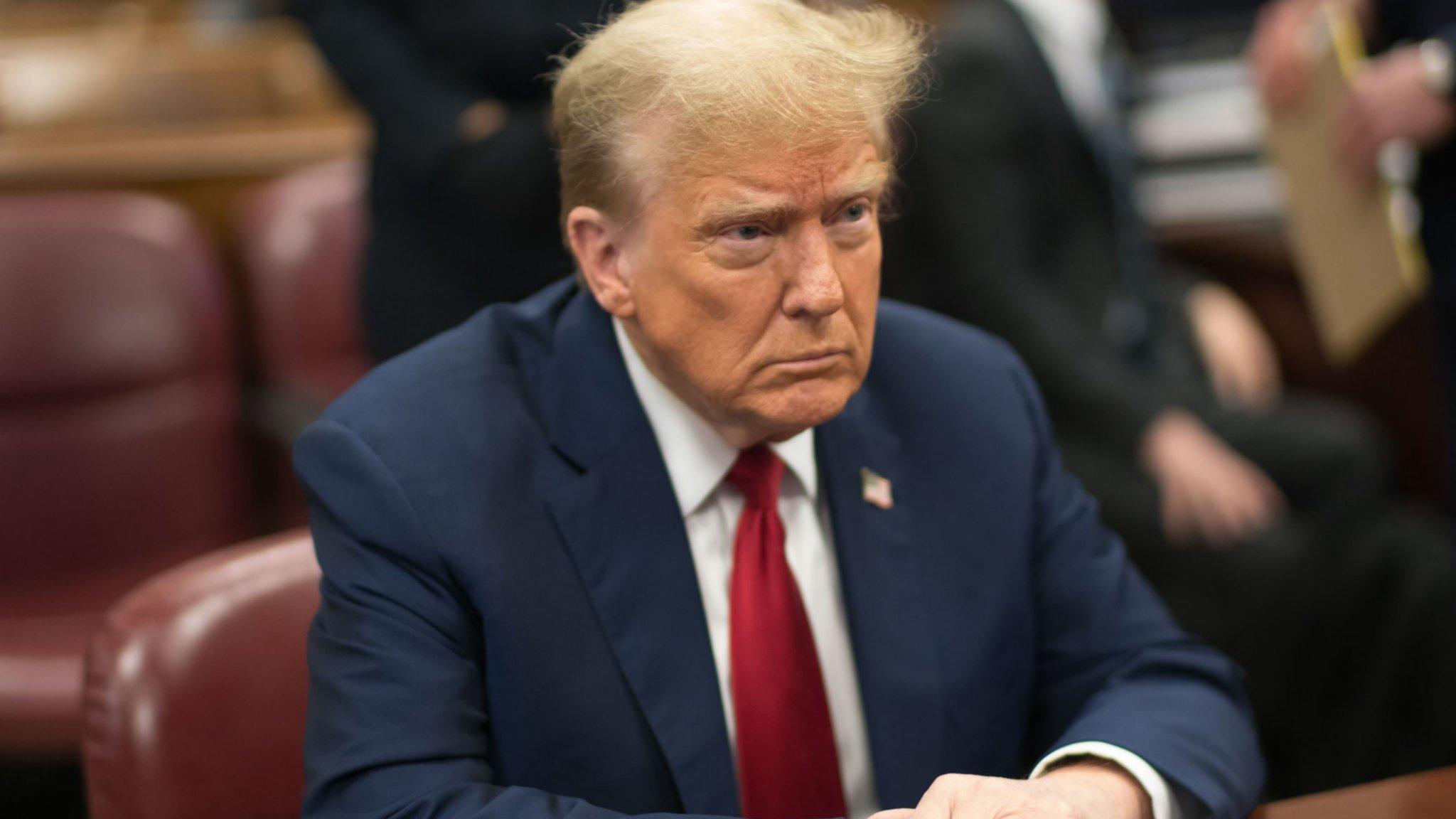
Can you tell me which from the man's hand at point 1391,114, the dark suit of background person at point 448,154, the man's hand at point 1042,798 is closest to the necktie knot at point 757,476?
the man's hand at point 1042,798

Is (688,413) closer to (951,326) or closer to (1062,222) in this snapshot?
(951,326)

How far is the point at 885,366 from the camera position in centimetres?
117

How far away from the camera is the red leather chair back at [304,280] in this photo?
8.41ft

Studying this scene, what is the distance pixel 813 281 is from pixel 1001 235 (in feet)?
4.25

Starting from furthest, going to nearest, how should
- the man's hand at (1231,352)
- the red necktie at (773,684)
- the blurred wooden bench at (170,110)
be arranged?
the blurred wooden bench at (170,110), the man's hand at (1231,352), the red necktie at (773,684)

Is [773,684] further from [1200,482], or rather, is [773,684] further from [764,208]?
[1200,482]

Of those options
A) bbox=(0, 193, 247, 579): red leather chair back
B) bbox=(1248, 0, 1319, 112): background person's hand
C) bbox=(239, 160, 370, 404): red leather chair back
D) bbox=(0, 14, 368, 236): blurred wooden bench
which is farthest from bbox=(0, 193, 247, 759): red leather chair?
bbox=(1248, 0, 1319, 112): background person's hand

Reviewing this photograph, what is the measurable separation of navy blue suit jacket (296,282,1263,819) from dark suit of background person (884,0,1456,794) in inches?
40.2

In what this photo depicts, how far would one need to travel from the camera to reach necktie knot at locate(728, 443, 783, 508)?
108 cm

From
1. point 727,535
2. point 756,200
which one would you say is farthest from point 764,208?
point 727,535

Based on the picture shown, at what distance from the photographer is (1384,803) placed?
993mm

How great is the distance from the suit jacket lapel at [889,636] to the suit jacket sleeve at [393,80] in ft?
2.42

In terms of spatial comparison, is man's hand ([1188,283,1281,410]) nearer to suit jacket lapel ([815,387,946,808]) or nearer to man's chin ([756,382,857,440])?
suit jacket lapel ([815,387,946,808])

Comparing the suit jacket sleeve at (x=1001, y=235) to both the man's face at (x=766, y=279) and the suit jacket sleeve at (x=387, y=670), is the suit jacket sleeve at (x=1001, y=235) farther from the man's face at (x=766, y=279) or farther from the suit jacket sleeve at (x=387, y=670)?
the suit jacket sleeve at (x=387, y=670)
